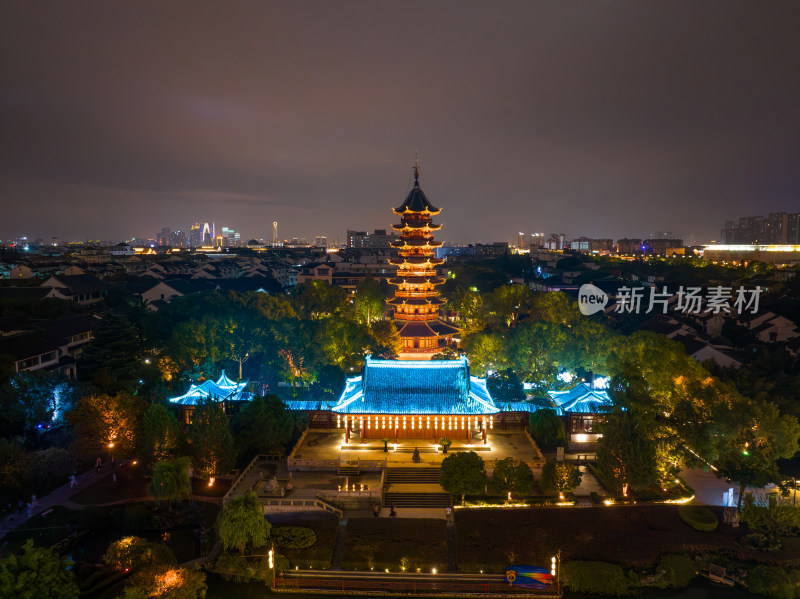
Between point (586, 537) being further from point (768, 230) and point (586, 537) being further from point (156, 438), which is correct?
point (768, 230)

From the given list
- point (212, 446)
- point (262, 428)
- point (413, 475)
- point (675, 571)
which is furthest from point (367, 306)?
point (675, 571)

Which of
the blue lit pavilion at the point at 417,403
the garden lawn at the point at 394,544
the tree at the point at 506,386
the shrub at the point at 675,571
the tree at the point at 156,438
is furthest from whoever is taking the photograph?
the tree at the point at 506,386

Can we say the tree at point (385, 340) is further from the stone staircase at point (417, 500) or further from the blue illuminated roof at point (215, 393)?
the stone staircase at point (417, 500)

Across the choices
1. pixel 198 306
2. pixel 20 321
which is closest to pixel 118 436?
pixel 198 306

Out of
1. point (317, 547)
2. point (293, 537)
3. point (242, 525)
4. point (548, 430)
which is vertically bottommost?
point (317, 547)

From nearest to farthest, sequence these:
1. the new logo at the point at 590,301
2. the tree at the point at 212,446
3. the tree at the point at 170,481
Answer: the tree at the point at 170,481 < the tree at the point at 212,446 < the new logo at the point at 590,301

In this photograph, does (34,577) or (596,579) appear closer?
(34,577)

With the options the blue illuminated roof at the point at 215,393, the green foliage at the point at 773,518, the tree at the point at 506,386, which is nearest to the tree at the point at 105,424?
the blue illuminated roof at the point at 215,393
